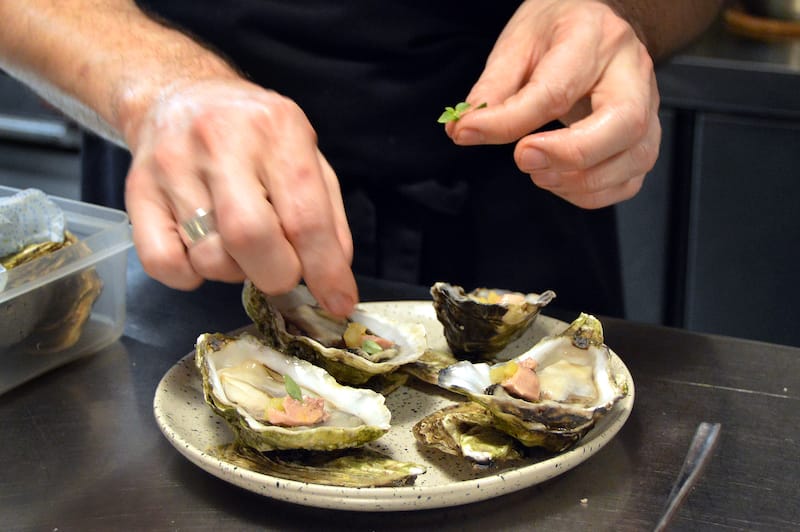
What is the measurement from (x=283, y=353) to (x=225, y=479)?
0.20 meters

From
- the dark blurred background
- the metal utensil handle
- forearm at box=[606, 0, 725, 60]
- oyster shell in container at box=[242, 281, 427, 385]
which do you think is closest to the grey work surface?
the metal utensil handle

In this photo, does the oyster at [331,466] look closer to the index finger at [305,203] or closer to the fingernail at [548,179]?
the index finger at [305,203]

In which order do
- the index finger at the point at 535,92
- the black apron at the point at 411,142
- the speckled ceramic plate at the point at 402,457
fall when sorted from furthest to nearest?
the black apron at the point at 411,142 < the index finger at the point at 535,92 < the speckled ceramic plate at the point at 402,457

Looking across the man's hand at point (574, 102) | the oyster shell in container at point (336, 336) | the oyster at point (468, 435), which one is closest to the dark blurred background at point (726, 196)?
the man's hand at point (574, 102)

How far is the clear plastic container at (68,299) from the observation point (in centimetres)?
102

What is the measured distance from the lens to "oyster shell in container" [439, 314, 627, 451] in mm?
829

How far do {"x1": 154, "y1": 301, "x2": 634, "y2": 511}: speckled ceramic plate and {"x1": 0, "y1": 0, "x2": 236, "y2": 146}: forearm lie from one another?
0.26 metres

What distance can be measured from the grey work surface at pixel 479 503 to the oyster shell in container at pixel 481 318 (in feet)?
0.48

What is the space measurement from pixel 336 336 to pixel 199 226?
0.26 meters

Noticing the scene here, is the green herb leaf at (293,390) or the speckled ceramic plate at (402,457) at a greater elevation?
the green herb leaf at (293,390)

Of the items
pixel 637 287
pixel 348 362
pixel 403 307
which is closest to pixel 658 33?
pixel 403 307

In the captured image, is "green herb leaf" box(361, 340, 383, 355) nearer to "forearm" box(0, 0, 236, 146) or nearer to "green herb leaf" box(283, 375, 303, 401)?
"green herb leaf" box(283, 375, 303, 401)

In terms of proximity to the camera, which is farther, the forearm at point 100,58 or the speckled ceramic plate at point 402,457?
the forearm at point 100,58

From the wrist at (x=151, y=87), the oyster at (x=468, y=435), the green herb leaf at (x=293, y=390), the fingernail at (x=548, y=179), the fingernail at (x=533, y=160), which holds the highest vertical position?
the wrist at (x=151, y=87)
